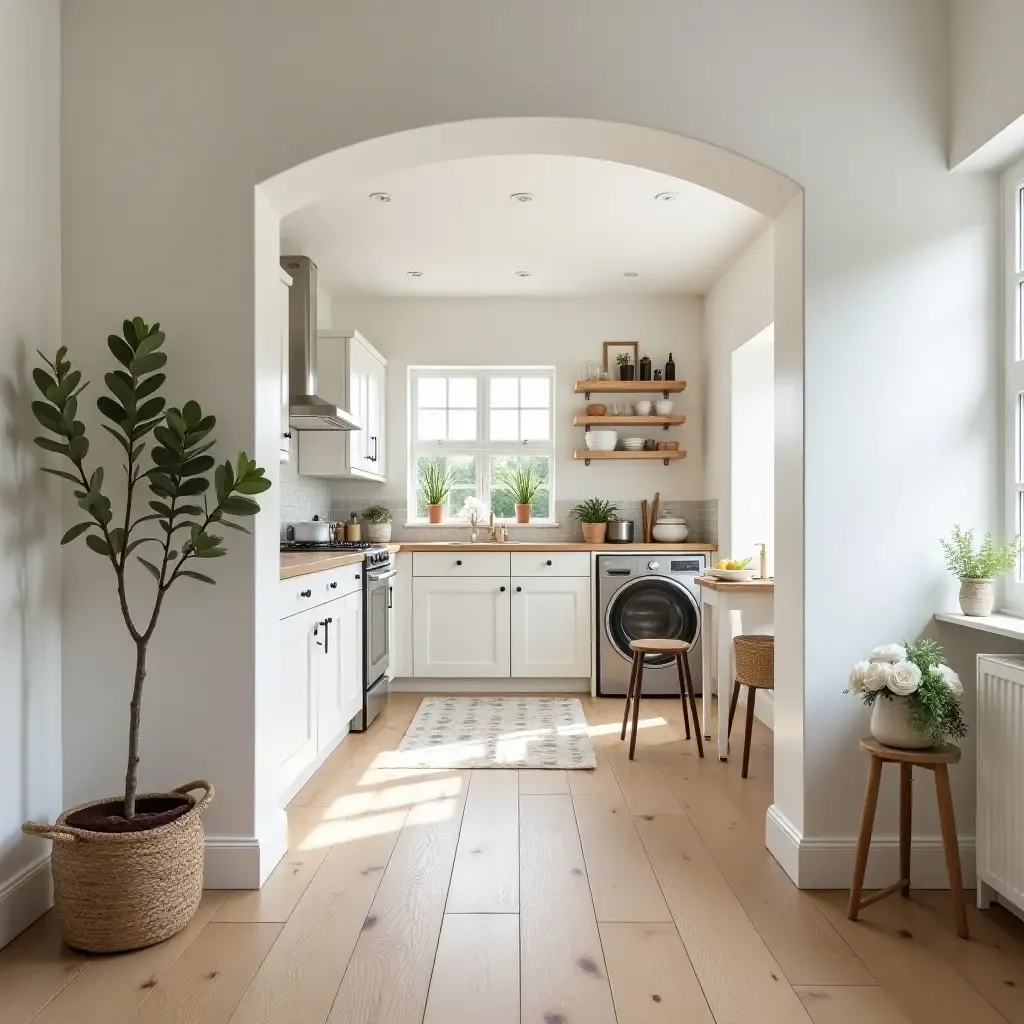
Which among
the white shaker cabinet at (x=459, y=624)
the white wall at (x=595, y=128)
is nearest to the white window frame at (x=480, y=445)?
the white shaker cabinet at (x=459, y=624)

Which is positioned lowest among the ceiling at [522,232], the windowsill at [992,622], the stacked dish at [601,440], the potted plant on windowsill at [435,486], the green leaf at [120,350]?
the windowsill at [992,622]

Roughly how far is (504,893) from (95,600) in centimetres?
143

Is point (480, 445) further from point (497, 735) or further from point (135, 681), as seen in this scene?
point (135, 681)

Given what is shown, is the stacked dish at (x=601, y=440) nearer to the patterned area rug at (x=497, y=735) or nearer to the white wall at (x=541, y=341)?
the white wall at (x=541, y=341)

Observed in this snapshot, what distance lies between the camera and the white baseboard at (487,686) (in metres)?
5.36

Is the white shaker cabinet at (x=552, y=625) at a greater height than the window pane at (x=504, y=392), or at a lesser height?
lesser

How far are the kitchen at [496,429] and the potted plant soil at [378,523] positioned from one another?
0.01m

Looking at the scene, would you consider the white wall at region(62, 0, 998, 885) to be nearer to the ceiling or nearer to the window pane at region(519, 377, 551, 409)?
the ceiling

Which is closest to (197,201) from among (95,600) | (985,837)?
(95,600)

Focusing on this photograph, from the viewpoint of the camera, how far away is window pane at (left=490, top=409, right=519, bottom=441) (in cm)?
602

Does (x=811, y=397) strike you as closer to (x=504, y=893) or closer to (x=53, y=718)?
(x=504, y=893)

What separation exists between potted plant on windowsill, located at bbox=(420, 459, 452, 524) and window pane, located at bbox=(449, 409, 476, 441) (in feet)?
0.69

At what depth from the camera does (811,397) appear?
2.48 metres

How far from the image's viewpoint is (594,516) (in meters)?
5.70
